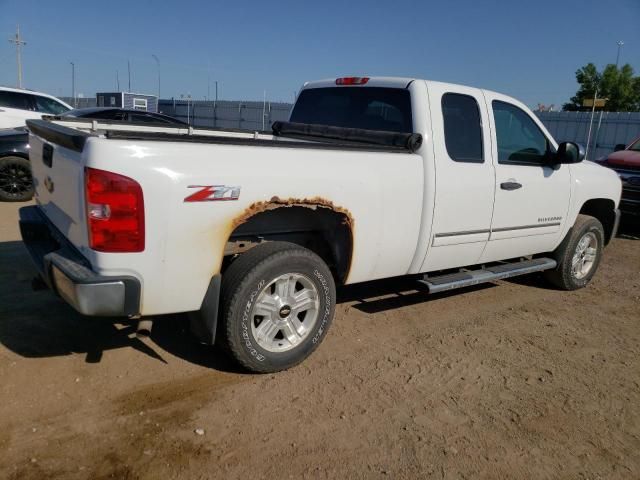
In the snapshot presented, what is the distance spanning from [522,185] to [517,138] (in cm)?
47

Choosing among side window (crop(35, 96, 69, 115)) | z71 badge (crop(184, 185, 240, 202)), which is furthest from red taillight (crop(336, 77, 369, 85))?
side window (crop(35, 96, 69, 115))

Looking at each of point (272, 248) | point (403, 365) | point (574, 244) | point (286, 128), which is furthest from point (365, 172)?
point (574, 244)

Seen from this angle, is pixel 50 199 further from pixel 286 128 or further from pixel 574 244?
pixel 574 244

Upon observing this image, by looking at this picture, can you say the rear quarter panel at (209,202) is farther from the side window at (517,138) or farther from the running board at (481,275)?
the side window at (517,138)

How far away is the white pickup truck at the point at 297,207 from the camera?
2.87m

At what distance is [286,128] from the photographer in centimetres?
539

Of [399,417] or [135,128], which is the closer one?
[399,417]

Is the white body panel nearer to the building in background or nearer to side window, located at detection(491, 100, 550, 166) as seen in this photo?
side window, located at detection(491, 100, 550, 166)

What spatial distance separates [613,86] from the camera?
3347 cm

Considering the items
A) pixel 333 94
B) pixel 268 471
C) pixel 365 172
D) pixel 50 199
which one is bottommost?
pixel 268 471

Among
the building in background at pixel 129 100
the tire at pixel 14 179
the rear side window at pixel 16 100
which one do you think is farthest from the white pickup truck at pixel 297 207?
the building in background at pixel 129 100

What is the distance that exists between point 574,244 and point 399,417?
352 cm

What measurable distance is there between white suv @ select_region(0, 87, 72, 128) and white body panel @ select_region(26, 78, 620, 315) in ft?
26.8

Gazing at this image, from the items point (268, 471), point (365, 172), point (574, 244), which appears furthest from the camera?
point (574, 244)
